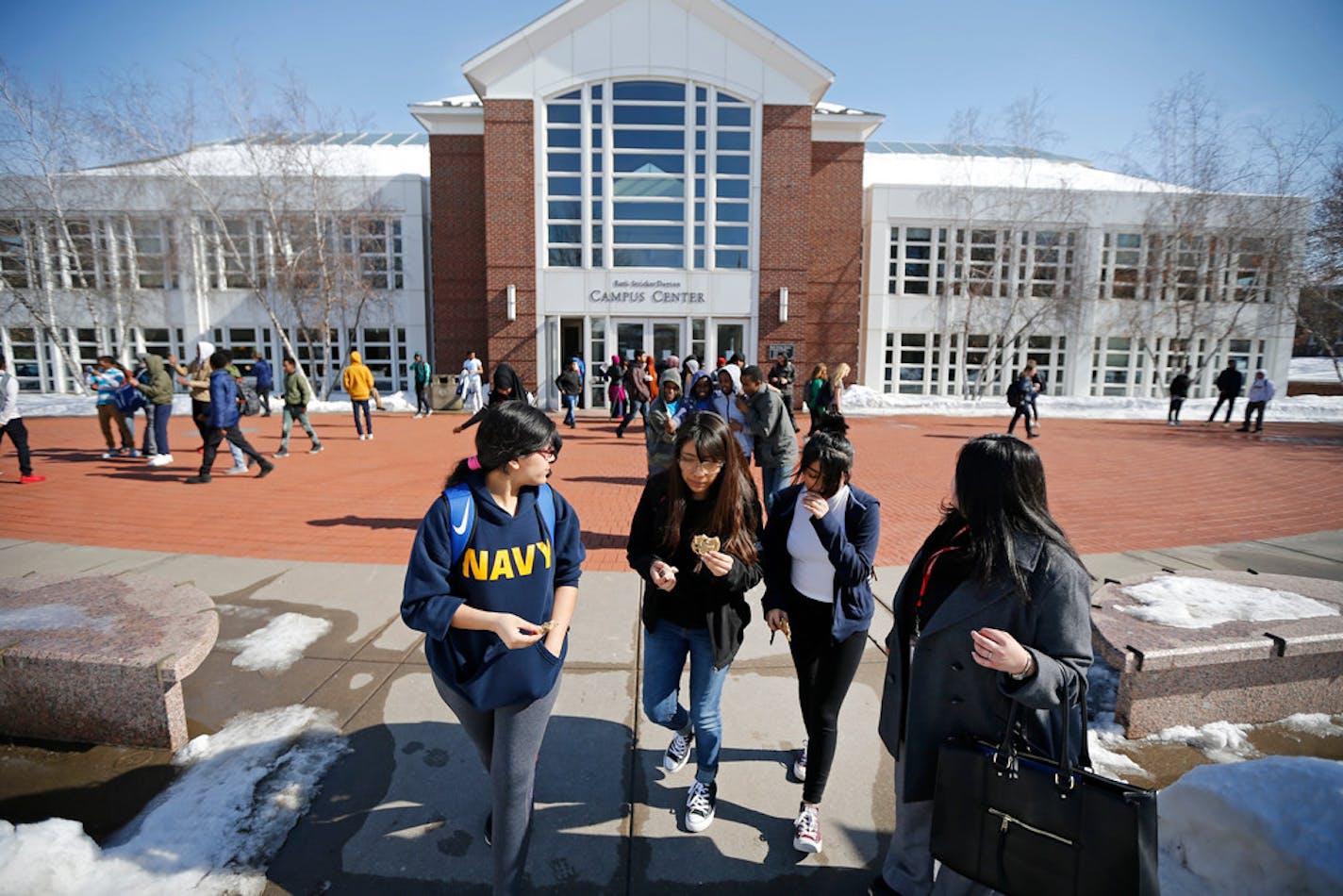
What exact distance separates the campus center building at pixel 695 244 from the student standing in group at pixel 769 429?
1599 cm

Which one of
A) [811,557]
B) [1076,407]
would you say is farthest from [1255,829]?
[1076,407]

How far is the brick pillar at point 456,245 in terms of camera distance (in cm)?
2341

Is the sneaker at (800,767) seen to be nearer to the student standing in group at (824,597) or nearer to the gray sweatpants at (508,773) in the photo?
the student standing in group at (824,597)

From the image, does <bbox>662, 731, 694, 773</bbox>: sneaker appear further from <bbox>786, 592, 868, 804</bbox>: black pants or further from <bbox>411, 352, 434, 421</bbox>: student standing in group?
<bbox>411, 352, 434, 421</bbox>: student standing in group

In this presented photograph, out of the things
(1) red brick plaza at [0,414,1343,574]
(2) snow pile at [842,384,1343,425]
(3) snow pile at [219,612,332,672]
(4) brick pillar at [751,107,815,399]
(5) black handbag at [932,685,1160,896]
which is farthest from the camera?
(2) snow pile at [842,384,1343,425]

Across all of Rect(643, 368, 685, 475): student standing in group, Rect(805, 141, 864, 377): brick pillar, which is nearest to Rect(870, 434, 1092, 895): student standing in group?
Rect(643, 368, 685, 475): student standing in group

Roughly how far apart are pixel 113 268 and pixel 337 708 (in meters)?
29.3

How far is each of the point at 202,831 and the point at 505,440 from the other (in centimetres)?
215

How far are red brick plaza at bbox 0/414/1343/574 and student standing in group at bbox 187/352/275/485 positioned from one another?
0.38 metres

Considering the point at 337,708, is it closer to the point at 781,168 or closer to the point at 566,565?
the point at 566,565

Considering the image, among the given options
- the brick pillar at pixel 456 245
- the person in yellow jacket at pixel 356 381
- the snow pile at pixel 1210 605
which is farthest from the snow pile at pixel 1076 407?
the snow pile at pixel 1210 605

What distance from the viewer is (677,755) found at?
3.17 metres

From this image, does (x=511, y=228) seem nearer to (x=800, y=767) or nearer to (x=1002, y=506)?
(x=800, y=767)

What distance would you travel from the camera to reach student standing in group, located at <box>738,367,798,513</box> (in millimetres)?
6285
